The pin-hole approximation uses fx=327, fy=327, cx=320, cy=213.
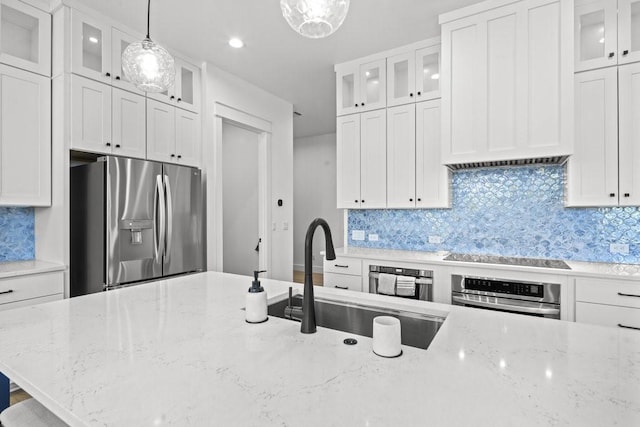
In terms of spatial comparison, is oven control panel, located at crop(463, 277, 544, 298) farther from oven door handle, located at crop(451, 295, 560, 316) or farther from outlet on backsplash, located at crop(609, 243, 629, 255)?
outlet on backsplash, located at crop(609, 243, 629, 255)

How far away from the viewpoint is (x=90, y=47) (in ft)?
8.80

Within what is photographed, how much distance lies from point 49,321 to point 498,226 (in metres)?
3.13

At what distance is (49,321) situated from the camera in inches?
47.0

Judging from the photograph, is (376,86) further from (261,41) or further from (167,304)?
(167,304)

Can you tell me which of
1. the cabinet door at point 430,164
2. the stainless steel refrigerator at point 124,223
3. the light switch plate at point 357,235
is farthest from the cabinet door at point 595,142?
the stainless steel refrigerator at point 124,223

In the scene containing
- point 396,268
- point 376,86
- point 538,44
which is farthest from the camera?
point 376,86

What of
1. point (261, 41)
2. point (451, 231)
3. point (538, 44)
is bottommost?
point (451, 231)

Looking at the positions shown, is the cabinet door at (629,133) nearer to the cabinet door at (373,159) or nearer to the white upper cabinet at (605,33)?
the white upper cabinet at (605,33)

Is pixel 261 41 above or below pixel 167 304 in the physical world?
above

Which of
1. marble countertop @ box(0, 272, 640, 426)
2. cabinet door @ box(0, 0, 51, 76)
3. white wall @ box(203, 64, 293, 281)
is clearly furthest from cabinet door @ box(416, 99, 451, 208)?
cabinet door @ box(0, 0, 51, 76)

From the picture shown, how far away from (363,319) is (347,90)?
2886 millimetres

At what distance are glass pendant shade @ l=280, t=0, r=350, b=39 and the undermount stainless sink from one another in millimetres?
1170

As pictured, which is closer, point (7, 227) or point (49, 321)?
point (49, 321)

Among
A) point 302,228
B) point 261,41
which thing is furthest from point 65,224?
point 302,228
